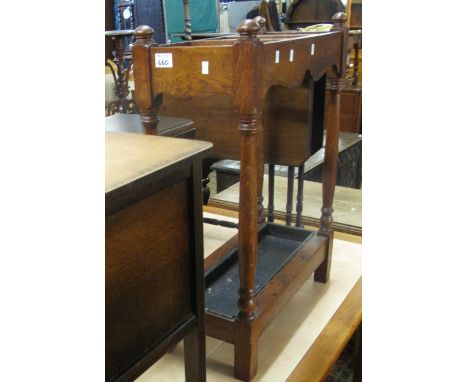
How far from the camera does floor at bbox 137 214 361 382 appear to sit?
4.41ft

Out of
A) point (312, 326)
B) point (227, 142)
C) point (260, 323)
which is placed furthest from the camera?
point (227, 142)

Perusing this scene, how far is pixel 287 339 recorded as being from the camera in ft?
4.85

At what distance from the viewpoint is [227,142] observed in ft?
6.69

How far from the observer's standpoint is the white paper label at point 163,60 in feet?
3.87

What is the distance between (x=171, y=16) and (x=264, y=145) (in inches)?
187

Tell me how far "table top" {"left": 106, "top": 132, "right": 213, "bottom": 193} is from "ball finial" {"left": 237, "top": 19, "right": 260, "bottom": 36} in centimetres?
34

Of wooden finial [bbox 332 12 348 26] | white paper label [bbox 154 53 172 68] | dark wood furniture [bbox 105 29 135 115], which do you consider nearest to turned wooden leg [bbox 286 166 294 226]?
wooden finial [bbox 332 12 348 26]

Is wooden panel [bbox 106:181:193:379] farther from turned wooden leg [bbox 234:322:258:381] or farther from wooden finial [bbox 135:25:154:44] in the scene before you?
wooden finial [bbox 135:25:154:44]

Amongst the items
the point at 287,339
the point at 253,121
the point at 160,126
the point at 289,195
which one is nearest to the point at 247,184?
the point at 253,121
